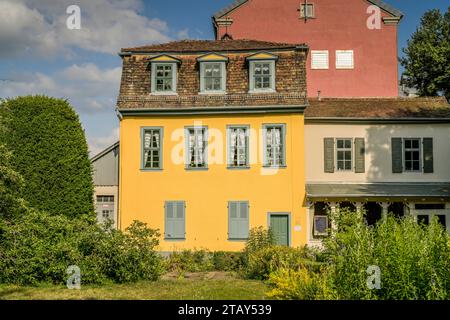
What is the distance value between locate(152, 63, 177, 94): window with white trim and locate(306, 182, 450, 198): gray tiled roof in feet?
24.0

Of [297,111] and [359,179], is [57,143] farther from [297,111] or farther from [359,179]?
[359,179]

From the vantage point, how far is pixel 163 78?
901 inches

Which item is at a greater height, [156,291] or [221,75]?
[221,75]

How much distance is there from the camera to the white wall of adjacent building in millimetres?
23734

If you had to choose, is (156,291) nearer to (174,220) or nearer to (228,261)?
(228,261)

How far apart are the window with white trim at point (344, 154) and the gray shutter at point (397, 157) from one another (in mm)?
1850

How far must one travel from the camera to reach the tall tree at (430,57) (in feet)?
111

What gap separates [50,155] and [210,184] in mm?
6455

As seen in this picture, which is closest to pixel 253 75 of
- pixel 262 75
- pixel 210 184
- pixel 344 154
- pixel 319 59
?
pixel 262 75

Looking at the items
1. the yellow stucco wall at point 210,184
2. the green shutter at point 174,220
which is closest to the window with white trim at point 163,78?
the yellow stucco wall at point 210,184

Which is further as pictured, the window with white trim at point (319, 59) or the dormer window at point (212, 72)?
the window with white trim at point (319, 59)

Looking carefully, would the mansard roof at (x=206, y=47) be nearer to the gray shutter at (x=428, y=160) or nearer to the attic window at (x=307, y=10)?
the gray shutter at (x=428, y=160)

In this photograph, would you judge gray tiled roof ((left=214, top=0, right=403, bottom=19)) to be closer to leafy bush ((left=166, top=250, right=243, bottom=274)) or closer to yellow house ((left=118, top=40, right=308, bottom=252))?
yellow house ((left=118, top=40, right=308, bottom=252))

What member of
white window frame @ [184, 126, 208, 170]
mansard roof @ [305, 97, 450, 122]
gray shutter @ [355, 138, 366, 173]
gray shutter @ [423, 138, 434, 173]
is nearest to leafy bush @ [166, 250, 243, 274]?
white window frame @ [184, 126, 208, 170]
